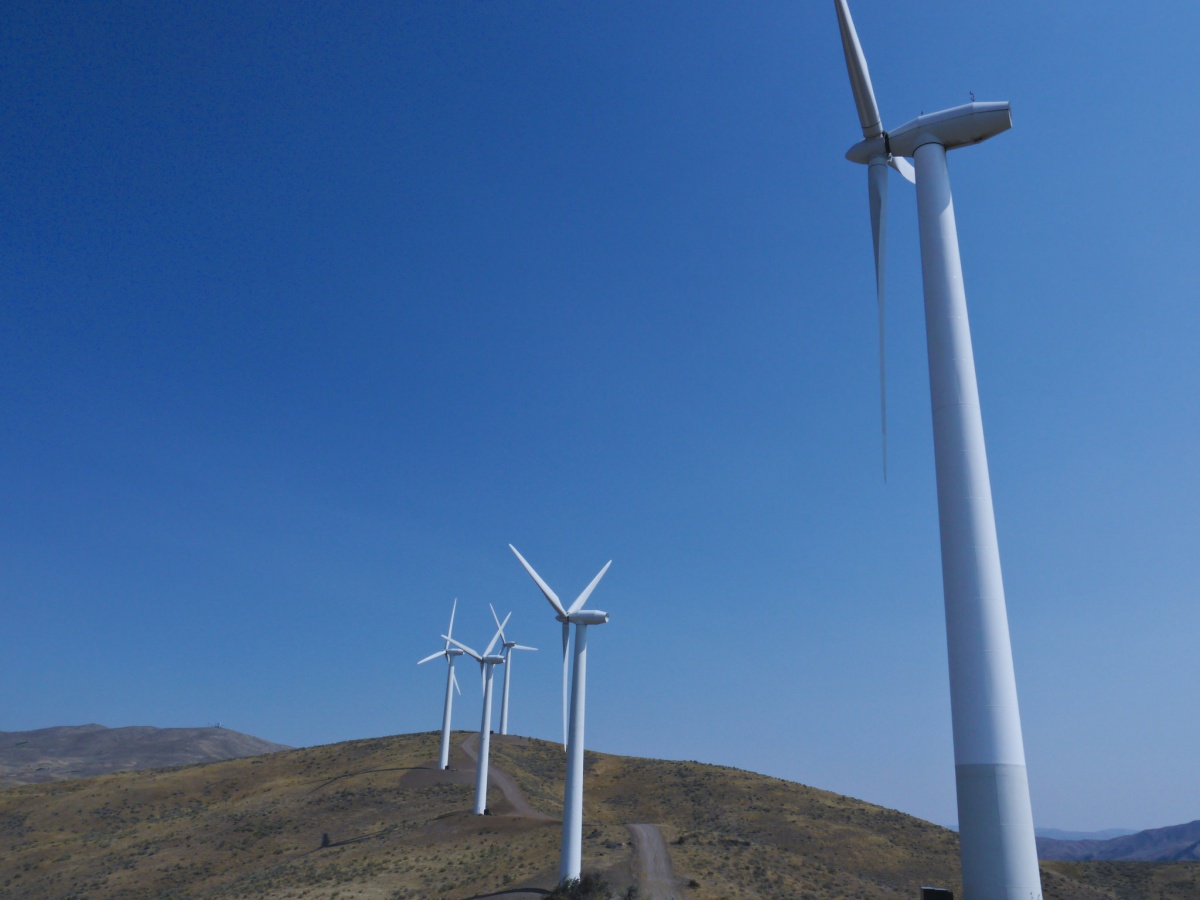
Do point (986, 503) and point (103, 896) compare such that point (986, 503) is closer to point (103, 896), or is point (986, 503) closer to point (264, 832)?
point (103, 896)

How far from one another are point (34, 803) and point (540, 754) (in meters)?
71.0

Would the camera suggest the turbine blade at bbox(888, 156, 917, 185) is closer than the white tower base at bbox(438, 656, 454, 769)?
Yes

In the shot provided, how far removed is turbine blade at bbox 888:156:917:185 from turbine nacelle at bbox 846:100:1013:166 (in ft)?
6.15

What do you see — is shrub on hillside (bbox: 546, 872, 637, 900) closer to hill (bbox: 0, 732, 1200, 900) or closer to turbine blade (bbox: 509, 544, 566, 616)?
hill (bbox: 0, 732, 1200, 900)

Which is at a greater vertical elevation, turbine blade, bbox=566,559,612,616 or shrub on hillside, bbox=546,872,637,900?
turbine blade, bbox=566,559,612,616

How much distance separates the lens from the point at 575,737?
54.6 meters

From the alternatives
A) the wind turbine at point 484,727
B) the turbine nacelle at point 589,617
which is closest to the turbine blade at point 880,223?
the turbine nacelle at point 589,617

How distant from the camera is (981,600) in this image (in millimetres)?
20328

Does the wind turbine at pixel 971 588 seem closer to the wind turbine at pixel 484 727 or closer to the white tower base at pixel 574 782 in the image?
the white tower base at pixel 574 782

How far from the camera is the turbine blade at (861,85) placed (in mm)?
28203

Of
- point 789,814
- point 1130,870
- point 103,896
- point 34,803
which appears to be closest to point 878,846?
point 789,814

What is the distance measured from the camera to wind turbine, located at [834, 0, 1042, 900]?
1908 centimetres

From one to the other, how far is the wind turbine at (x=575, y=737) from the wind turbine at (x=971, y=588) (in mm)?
36902

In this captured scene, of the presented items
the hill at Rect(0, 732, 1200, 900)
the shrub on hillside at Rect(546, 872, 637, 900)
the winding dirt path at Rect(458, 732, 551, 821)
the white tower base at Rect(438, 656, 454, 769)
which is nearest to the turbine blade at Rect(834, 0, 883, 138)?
the shrub on hillside at Rect(546, 872, 637, 900)
